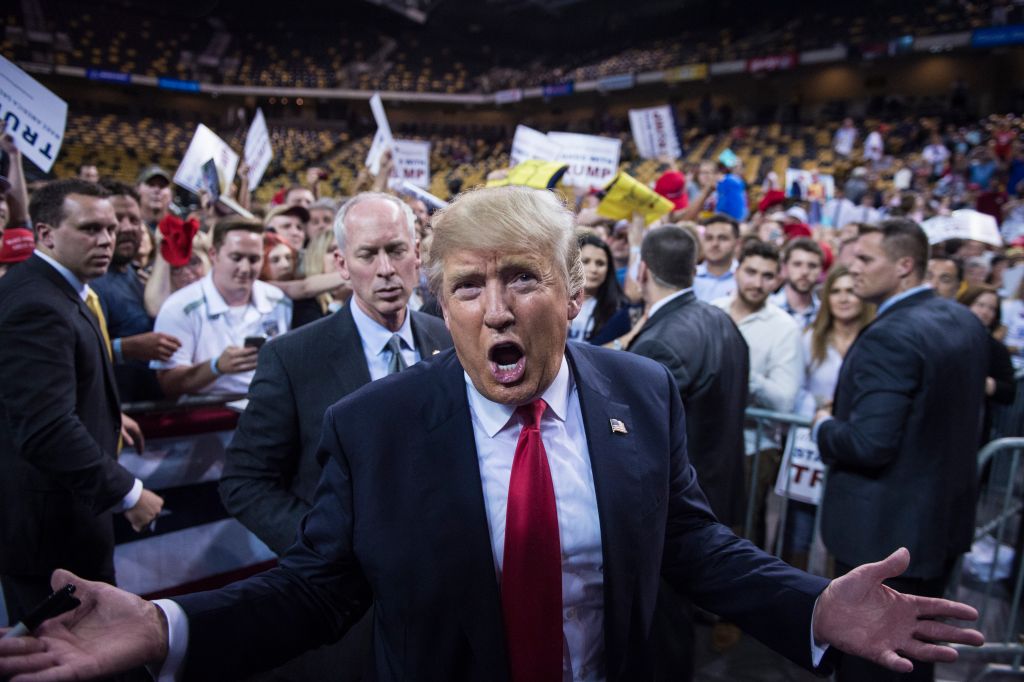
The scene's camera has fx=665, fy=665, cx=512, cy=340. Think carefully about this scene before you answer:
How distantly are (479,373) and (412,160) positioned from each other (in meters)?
6.28

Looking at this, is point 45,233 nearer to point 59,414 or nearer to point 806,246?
point 59,414

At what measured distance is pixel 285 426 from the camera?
7.06ft

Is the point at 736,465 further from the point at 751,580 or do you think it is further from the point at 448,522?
the point at 448,522

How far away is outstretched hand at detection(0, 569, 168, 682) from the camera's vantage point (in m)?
1.04

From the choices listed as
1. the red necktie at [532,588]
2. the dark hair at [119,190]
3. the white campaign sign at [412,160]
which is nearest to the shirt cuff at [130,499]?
the red necktie at [532,588]

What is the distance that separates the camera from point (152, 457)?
3184mm

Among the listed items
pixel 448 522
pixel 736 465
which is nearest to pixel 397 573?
pixel 448 522

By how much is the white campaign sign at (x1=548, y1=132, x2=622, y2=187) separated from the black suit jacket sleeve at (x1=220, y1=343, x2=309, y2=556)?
4.62m

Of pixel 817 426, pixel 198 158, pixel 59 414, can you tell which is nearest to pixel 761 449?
pixel 817 426

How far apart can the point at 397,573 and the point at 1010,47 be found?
27.6 metres

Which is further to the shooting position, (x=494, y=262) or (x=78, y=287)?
(x=78, y=287)

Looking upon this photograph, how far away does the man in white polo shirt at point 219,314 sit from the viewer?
3268mm

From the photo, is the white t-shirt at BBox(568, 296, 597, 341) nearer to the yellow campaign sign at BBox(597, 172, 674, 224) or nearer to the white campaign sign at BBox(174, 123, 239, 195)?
the yellow campaign sign at BBox(597, 172, 674, 224)

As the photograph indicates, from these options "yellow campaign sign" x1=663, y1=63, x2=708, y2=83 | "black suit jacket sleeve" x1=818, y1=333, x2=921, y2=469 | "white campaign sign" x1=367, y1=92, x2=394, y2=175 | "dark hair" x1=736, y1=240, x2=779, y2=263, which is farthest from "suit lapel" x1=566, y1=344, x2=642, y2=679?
"yellow campaign sign" x1=663, y1=63, x2=708, y2=83
